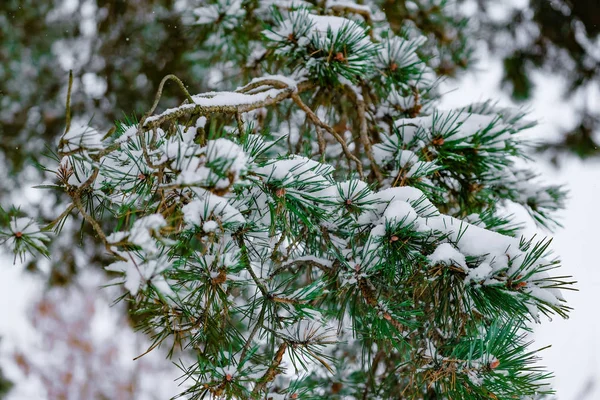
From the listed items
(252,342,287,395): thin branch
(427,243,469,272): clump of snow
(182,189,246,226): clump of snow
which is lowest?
(252,342,287,395): thin branch

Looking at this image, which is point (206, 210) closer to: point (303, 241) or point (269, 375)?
point (269, 375)

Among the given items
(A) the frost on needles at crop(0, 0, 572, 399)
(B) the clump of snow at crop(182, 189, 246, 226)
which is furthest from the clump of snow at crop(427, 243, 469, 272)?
(B) the clump of snow at crop(182, 189, 246, 226)

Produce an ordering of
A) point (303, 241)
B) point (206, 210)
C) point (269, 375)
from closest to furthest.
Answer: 1. point (206, 210)
2. point (269, 375)
3. point (303, 241)

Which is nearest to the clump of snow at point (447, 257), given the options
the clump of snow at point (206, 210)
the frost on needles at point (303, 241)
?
the frost on needles at point (303, 241)

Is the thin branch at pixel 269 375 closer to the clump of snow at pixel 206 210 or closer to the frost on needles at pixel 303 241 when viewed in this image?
the frost on needles at pixel 303 241

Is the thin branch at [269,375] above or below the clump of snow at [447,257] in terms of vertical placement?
below

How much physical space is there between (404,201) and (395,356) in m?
0.94

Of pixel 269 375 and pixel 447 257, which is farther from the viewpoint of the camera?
pixel 269 375

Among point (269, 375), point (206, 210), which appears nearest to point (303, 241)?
point (269, 375)

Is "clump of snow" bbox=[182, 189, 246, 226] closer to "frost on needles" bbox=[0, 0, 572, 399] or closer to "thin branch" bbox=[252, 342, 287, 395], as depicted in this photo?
"frost on needles" bbox=[0, 0, 572, 399]

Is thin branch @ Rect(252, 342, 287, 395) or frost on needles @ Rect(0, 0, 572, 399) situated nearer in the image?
frost on needles @ Rect(0, 0, 572, 399)

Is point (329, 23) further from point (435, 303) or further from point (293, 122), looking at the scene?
point (293, 122)

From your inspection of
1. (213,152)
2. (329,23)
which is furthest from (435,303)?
(329,23)

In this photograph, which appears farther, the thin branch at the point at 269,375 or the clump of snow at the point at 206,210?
the thin branch at the point at 269,375
